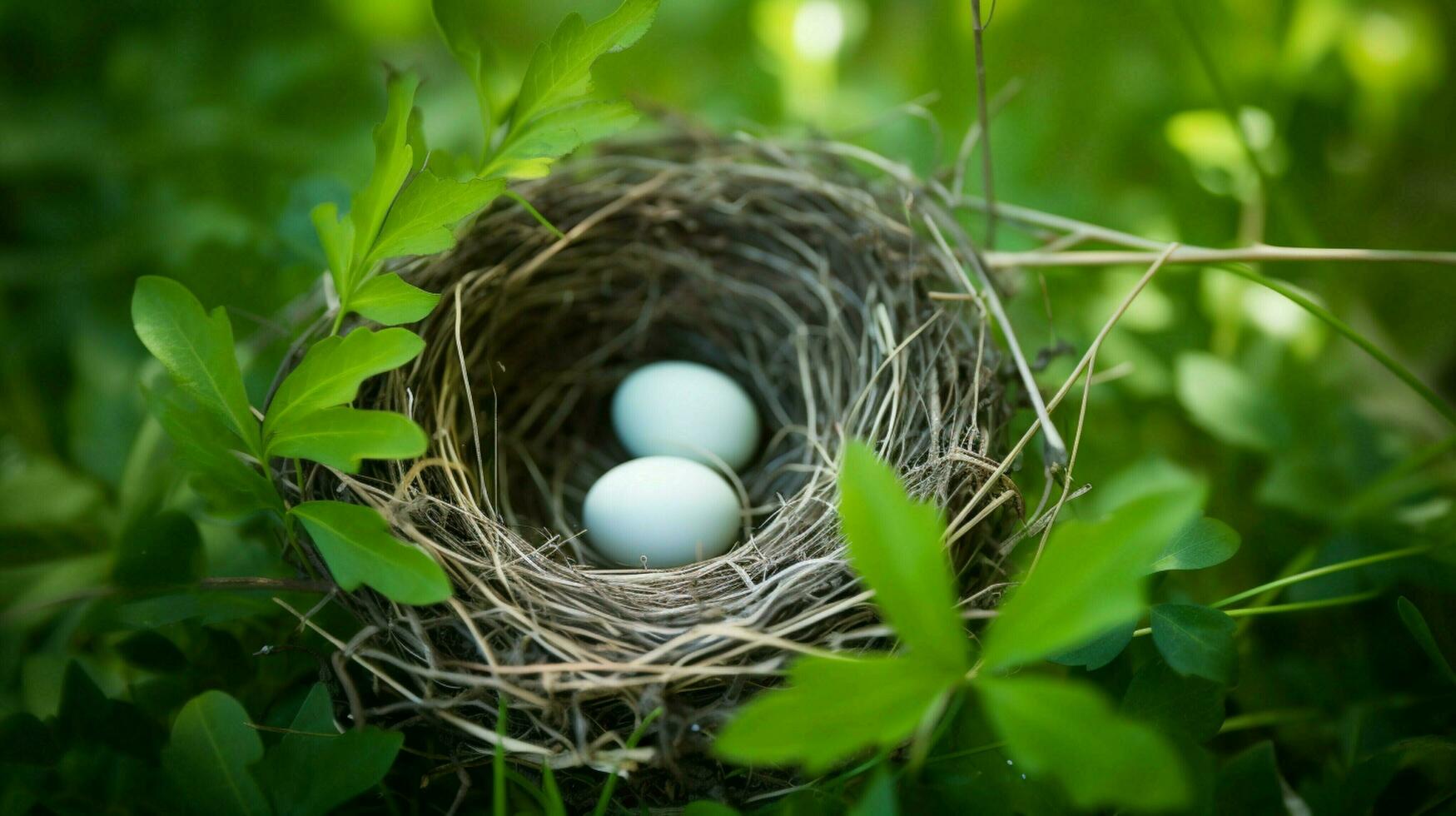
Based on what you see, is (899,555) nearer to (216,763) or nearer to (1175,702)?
(1175,702)

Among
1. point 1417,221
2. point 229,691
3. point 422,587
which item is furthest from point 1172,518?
point 1417,221

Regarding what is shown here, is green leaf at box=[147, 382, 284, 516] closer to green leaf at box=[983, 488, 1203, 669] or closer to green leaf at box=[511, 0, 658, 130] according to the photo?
green leaf at box=[511, 0, 658, 130]

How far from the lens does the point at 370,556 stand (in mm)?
565

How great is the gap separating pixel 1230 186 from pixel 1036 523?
2.24 feet

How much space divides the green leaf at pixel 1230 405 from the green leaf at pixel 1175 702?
0.38m

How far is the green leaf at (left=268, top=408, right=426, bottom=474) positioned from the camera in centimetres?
55

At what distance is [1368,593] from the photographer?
77cm

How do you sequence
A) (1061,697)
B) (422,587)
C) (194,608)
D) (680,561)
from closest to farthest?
1. (1061,697)
2. (422,587)
3. (194,608)
4. (680,561)

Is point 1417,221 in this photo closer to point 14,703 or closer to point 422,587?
point 422,587

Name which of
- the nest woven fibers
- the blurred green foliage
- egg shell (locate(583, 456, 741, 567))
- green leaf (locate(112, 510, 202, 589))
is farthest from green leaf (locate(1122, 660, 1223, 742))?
green leaf (locate(112, 510, 202, 589))

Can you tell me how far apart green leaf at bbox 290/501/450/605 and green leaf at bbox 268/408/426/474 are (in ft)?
0.11

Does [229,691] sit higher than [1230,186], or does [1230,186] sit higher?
[1230,186]

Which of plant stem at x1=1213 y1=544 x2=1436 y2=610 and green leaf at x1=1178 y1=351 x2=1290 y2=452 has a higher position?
green leaf at x1=1178 y1=351 x2=1290 y2=452

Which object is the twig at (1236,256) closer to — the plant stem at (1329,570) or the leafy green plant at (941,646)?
the plant stem at (1329,570)
